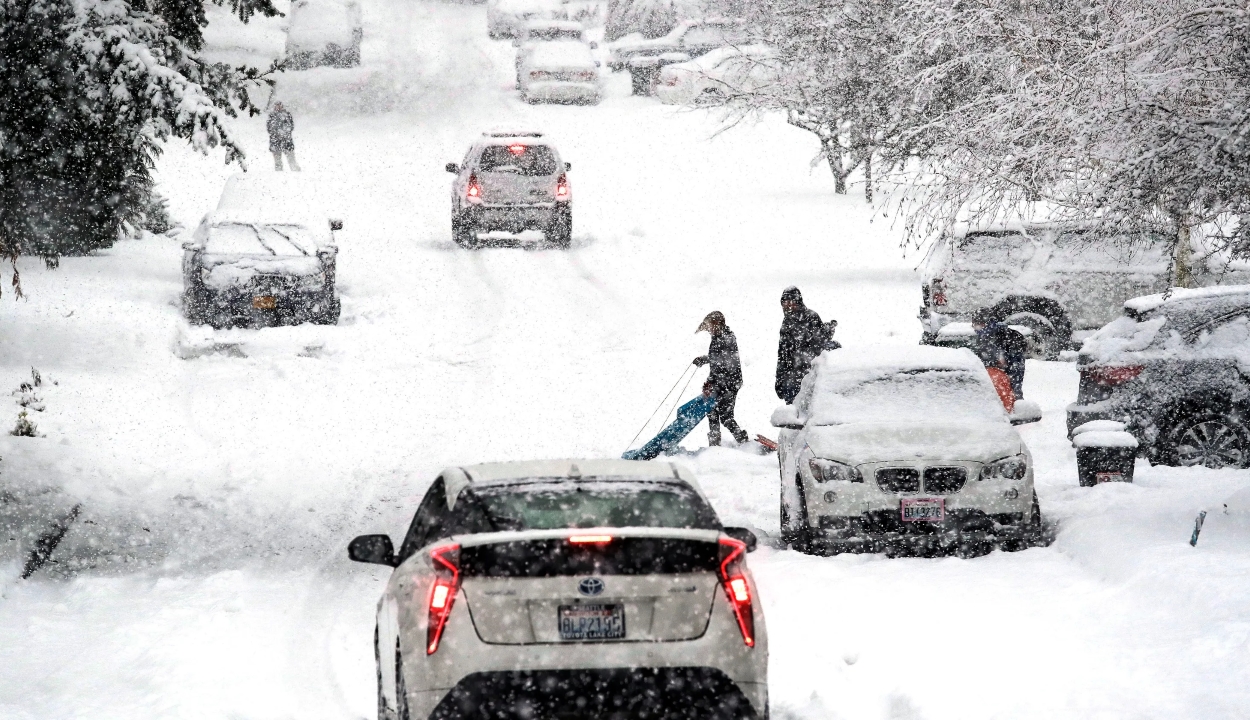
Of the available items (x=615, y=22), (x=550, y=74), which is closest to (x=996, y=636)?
(x=550, y=74)

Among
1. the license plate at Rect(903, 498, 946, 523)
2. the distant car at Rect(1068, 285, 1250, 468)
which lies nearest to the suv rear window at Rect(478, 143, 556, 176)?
the distant car at Rect(1068, 285, 1250, 468)

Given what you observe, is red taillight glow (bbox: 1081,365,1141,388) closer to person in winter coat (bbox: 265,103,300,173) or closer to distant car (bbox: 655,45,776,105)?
person in winter coat (bbox: 265,103,300,173)

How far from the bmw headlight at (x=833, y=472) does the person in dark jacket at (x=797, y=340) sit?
503 cm

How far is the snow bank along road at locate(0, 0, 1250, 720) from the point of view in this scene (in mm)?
8406

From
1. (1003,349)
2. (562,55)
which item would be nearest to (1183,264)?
(1003,349)

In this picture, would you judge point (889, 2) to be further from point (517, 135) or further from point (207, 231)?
point (207, 231)

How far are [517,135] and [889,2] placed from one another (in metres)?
8.59

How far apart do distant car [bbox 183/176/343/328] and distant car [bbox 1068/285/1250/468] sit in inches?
458

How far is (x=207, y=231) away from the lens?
74.1ft

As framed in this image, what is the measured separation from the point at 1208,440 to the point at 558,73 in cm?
3040

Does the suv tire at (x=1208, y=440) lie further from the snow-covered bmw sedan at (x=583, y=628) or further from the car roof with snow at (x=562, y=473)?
the snow-covered bmw sedan at (x=583, y=628)

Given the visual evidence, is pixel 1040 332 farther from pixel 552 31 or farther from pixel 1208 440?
pixel 552 31

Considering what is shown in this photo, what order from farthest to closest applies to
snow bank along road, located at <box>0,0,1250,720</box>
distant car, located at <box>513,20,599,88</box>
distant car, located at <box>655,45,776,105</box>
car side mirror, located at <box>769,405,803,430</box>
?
distant car, located at <box>513,20,599,88</box>, distant car, located at <box>655,45,776,105</box>, car side mirror, located at <box>769,405,803,430</box>, snow bank along road, located at <box>0,0,1250,720</box>

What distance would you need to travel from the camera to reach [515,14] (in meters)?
48.4
